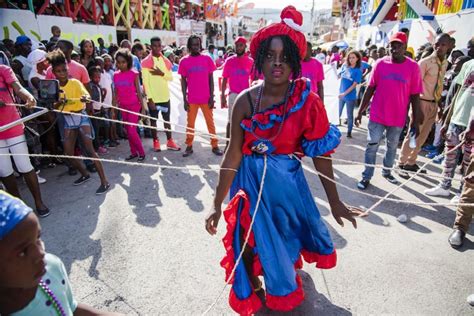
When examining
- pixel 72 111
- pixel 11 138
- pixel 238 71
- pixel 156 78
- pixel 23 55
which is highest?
pixel 23 55

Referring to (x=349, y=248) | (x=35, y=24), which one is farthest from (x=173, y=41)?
(x=349, y=248)

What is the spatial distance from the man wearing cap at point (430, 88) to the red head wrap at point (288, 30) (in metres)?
3.50

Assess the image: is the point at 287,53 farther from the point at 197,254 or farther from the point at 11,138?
the point at 11,138

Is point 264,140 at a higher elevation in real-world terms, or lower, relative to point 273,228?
higher

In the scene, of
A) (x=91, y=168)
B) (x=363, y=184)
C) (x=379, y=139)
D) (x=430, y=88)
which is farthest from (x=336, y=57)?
(x=91, y=168)

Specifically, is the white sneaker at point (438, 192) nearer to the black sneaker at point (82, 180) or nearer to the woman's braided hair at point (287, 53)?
the woman's braided hair at point (287, 53)

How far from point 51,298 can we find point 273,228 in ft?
4.25

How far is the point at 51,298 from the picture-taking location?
109 cm

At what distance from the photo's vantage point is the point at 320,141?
200 cm

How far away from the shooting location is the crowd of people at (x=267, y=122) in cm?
201

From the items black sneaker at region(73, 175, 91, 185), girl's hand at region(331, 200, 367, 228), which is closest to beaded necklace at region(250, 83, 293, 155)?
girl's hand at region(331, 200, 367, 228)

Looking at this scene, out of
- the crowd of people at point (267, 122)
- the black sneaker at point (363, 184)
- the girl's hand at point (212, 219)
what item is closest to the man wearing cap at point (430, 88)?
the crowd of people at point (267, 122)

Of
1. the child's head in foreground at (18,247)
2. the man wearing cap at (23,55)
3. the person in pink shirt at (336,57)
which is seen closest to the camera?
the child's head in foreground at (18,247)

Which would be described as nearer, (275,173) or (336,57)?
(275,173)
